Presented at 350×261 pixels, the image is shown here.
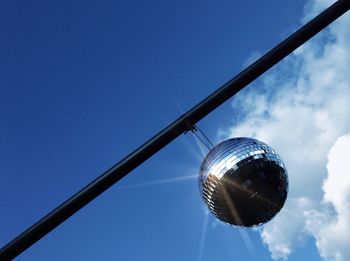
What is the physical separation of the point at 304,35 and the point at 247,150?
101 cm

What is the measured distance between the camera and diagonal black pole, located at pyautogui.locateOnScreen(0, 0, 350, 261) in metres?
3.03

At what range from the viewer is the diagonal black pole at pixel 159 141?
3.03m

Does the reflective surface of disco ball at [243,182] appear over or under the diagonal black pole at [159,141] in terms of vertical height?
under

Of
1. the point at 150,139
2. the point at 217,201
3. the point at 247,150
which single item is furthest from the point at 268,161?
the point at 150,139

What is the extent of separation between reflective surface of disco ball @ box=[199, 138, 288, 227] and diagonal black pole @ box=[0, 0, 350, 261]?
59cm

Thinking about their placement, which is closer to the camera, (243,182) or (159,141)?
(159,141)

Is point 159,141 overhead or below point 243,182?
overhead

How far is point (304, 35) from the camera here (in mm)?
3082

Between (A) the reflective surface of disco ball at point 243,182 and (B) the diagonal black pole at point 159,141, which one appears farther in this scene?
A: (A) the reflective surface of disco ball at point 243,182

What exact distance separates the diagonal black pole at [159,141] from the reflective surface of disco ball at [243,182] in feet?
1.92

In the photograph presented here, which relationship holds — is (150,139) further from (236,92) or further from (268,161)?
(268,161)

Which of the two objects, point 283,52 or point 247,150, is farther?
point 247,150

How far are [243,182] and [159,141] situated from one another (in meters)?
0.79

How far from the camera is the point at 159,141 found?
→ 3109 millimetres
